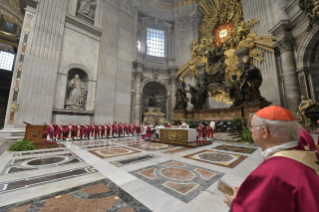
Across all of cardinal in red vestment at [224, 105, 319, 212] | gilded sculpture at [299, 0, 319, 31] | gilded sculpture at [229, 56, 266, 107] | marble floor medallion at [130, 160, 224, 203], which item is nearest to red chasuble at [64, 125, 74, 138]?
marble floor medallion at [130, 160, 224, 203]

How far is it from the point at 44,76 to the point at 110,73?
4756mm

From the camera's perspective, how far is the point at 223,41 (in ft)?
48.9

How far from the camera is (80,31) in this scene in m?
11.3

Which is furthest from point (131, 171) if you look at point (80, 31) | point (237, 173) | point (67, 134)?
point (80, 31)

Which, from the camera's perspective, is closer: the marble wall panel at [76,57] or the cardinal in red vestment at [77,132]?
the cardinal in red vestment at [77,132]

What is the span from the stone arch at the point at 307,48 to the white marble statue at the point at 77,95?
1420 centimetres

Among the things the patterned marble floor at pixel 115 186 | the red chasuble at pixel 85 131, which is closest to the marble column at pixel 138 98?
the red chasuble at pixel 85 131

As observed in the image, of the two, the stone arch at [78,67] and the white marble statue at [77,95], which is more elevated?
the stone arch at [78,67]

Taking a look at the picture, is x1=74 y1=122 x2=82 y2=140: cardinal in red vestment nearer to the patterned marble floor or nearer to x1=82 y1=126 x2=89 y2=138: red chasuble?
x1=82 y1=126 x2=89 y2=138: red chasuble

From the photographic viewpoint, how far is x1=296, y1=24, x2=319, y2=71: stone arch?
691 cm

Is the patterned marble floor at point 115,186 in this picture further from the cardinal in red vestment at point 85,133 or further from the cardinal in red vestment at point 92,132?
the cardinal in red vestment at point 92,132

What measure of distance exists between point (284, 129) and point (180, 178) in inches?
76.0

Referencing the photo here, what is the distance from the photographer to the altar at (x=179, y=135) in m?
6.19

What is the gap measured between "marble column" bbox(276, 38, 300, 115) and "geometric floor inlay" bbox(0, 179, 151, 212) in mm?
9577
